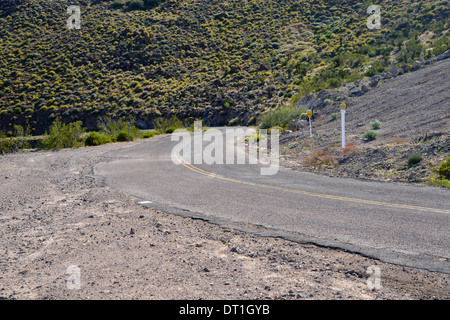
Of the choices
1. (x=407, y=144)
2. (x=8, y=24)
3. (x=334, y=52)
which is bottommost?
(x=407, y=144)

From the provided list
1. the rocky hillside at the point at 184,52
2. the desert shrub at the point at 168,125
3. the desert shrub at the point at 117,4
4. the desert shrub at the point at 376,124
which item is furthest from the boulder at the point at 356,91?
the desert shrub at the point at 117,4

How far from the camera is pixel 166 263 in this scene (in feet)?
19.5

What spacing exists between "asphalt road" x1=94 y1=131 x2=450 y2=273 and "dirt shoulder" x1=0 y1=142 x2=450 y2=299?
0.50 meters

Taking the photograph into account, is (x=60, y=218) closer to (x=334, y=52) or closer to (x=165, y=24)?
(x=334, y=52)

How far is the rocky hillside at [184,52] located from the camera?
47.9m

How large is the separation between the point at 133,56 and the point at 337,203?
184ft

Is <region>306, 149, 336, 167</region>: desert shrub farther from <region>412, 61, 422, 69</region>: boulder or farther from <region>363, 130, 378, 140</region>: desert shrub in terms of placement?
<region>412, 61, 422, 69</region>: boulder

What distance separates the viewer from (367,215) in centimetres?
817

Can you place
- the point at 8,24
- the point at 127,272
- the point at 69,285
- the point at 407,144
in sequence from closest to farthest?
1. the point at 69,285
2. the point at 127,272
3. the point at 407,144
4. the point at 8,24

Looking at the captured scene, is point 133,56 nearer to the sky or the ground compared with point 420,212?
nearer to the sky

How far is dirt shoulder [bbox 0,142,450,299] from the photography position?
16.2 feet

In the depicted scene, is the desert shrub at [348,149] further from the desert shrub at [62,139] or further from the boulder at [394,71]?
the desert shrub at [62,139]
